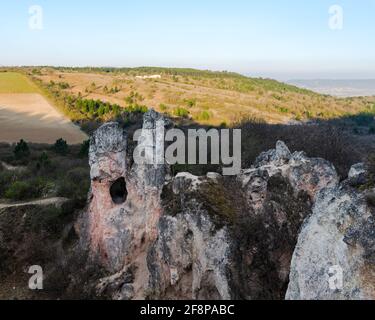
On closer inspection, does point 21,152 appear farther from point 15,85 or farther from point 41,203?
point 15,85

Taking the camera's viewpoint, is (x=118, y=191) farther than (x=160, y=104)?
No

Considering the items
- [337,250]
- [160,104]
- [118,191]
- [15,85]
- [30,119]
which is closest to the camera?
[337,250]

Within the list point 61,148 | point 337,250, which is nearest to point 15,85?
point 61,148

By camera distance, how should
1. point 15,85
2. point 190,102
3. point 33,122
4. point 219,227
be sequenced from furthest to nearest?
point 15,85 → point 190,102 → point 33,122 → point 219,227

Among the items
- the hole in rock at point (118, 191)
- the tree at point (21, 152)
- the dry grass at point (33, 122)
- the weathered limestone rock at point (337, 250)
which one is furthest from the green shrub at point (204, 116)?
the weathered limestone rock at point (337, 250)

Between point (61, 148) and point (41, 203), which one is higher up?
point (61, 148)

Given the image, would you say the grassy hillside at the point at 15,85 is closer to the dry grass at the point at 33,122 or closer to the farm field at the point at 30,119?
the farm field at the point at 30,119
